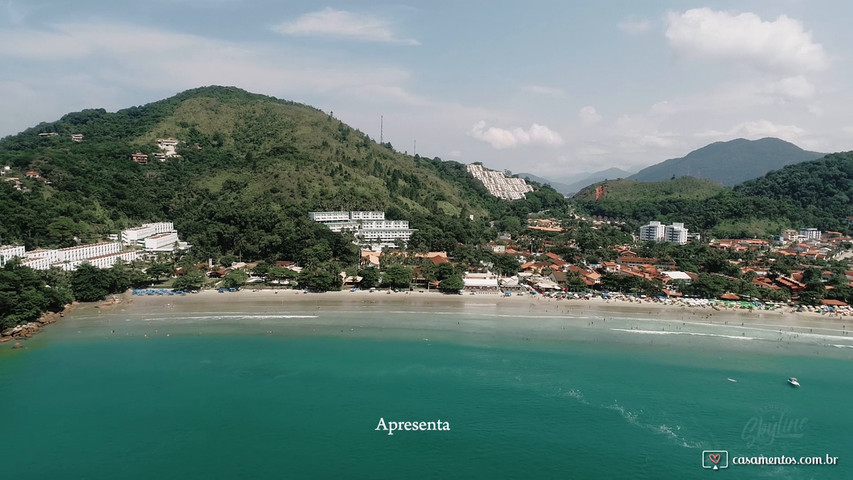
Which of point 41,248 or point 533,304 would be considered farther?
point 41,248

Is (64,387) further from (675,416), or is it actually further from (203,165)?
(203,165)

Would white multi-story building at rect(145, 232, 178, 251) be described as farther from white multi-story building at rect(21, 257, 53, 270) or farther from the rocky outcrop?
the rocky outcrop

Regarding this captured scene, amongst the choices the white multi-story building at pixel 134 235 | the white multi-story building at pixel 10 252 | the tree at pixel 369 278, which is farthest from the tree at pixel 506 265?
the white multi-story building at pixel 10 252

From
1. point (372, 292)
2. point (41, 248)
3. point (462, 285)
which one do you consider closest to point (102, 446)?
point (372, 292)

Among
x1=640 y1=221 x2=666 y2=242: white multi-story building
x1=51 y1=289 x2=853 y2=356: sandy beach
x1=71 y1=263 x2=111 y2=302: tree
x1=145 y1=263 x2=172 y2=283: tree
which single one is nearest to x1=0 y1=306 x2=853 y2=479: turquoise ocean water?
x1=51 y1=289 x2=853 y2=356: sandy beach

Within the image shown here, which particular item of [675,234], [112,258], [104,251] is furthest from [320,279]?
[675,234]

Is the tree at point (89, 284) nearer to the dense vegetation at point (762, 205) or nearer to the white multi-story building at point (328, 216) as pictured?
the white multi-story building at point (328, 216)

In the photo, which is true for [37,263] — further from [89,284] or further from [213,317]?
[213,317]
